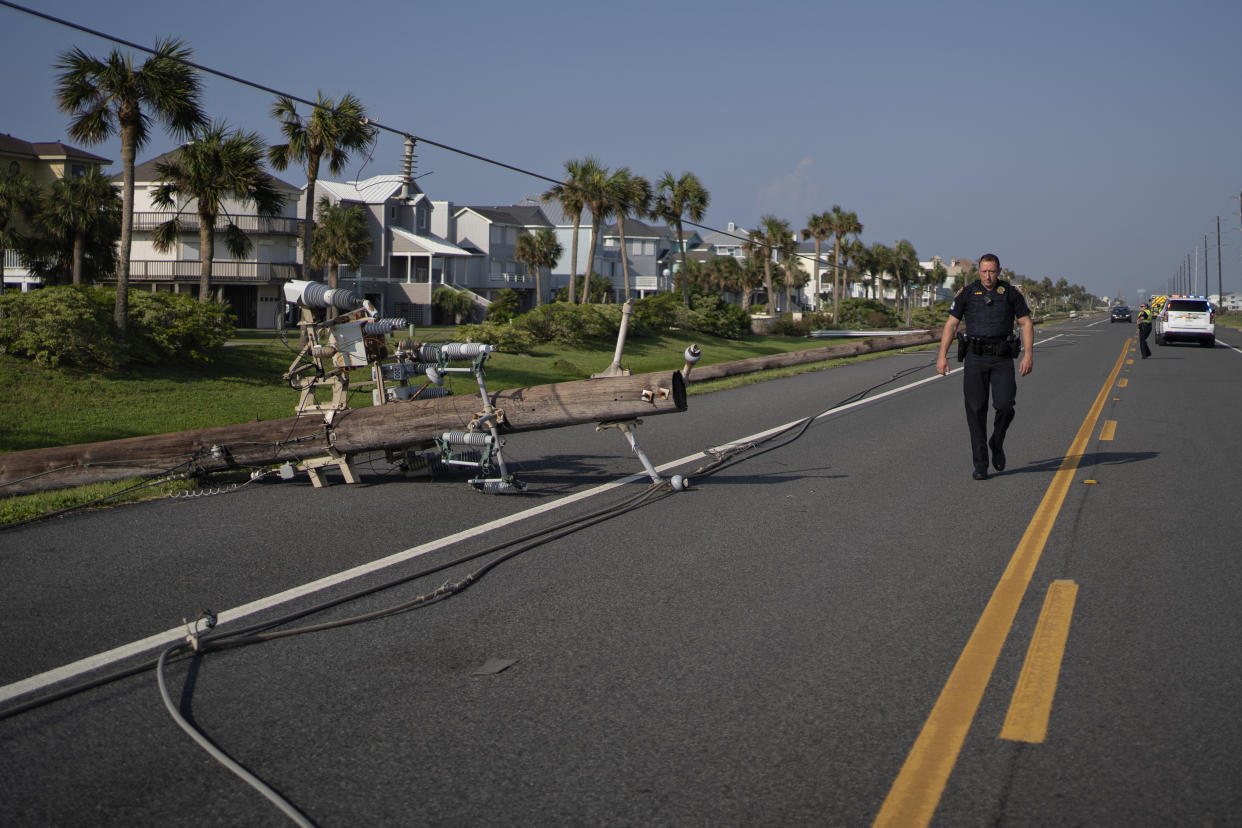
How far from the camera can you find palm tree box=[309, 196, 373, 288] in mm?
59531

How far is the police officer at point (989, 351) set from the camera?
10.2 m

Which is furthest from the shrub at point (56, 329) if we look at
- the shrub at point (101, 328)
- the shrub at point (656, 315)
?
the shrub at point (656, 315)

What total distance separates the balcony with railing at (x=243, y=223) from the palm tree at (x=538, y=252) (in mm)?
21609

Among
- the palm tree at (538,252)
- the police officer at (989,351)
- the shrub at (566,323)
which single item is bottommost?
the police officer at (989,351)

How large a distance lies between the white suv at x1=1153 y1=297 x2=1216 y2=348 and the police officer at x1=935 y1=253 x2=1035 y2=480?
35304mm

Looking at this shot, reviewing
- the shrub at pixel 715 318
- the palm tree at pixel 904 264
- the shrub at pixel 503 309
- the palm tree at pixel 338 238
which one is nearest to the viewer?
the shrub at pixel 715 318

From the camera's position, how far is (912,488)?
382 inches

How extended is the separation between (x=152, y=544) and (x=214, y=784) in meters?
4.13

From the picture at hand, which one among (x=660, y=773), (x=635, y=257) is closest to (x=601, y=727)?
(x=660, y=773)

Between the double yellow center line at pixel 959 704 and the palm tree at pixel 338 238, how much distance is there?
55307mm

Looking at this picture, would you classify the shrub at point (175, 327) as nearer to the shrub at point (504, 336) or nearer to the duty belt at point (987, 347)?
the shrub at point (504, 336)

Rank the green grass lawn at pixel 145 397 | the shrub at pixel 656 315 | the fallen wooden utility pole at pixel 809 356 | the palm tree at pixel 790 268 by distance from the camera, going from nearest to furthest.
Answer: the green grass lawn at pixel 145 397 < the fallen wooden utility pole at pixel 809 356 < the shrub at pixel 656 315 < the palm tree at pixel 790 268

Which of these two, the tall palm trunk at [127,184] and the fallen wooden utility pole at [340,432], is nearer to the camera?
the fallen wooden utility pole at [340,432]

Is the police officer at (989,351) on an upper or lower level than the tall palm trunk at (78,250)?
lower
